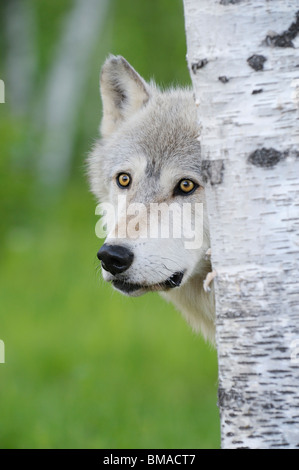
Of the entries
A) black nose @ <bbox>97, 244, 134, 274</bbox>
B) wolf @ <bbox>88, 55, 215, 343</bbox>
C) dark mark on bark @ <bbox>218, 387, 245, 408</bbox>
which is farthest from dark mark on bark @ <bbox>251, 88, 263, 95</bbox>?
black nose @ <bbox>97, 244, 134, 274</bbox>

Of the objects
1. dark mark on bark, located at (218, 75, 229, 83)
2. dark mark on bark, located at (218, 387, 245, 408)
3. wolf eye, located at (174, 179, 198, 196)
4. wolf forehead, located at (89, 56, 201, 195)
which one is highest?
wolf forehead, located at (89, 56, 201, 195)

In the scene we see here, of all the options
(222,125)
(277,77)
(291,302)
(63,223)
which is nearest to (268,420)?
(291,302)

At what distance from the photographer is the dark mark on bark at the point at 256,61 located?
2131 mm

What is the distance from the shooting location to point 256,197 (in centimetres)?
216

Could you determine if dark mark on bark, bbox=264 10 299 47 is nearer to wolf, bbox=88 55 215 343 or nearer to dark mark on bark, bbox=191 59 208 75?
dark mark on bark, bbox=191 59 208 75

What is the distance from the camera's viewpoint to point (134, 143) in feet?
12.7

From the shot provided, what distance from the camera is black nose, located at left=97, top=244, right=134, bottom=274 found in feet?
9.97

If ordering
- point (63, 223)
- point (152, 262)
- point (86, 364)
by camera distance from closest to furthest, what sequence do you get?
point (152, 262) → point (86, 364) → point (63, 223)

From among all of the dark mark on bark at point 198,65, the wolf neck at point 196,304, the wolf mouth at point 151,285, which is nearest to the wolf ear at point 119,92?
the wolf neck at point 196,304

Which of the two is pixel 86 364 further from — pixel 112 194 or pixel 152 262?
pixel 152 262

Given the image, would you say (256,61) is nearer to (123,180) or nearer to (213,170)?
(213,170)

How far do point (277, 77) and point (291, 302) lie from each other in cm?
73

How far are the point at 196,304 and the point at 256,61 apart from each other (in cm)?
187

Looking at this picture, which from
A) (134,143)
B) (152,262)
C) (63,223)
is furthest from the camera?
(63,223)
